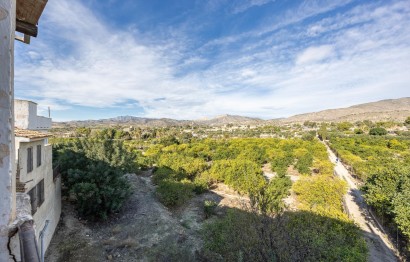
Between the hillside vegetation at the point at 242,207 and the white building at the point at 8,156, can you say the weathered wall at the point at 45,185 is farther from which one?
the white building at the point at 8,156

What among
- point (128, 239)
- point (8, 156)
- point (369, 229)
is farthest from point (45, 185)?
point (369, 229)

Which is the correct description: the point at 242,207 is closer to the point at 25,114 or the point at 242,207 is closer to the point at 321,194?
the point at 321,194

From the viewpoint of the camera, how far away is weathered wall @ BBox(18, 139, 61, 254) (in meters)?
8.39

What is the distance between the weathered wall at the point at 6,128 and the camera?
49.6 inches

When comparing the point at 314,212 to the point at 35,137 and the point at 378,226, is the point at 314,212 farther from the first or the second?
the point at 35,137

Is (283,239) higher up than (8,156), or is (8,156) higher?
(8,156)

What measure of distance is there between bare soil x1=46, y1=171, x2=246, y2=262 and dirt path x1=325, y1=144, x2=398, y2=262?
837 centimetres

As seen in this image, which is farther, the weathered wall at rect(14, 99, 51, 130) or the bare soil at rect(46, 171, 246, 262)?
the bare soil at rect(46, 171, 246, 262)

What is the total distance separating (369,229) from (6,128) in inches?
826

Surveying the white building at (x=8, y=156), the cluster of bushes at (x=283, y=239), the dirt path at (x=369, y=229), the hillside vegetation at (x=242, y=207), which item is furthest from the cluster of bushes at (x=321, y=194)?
the white building at (x=8, y=156)

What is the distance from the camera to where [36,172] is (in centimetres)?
966

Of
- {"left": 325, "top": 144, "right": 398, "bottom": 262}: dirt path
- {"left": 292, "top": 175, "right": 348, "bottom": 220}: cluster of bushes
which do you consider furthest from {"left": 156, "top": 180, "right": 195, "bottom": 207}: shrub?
{"left": 325, "top": 144, "right": 398, "bottom": 262}: dirt path

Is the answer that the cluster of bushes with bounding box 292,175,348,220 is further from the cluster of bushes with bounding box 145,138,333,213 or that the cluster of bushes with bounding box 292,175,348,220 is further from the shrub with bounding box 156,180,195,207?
the shrub with bounding box 156,180,195,207

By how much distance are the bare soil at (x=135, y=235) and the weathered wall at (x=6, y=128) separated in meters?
11.3
